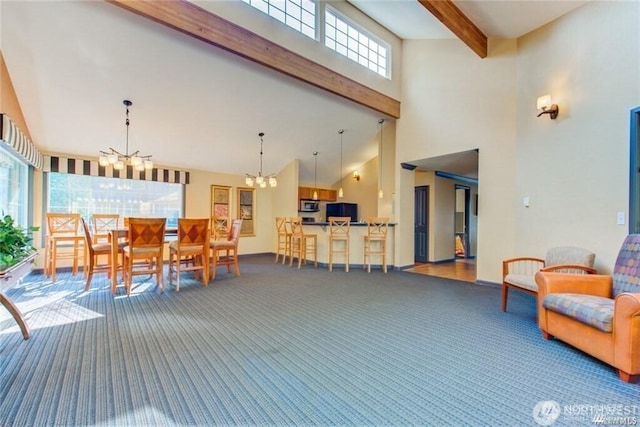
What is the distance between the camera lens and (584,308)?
2.19 m

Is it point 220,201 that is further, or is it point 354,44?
point 220,201

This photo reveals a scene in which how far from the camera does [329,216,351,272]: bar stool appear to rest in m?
5.95

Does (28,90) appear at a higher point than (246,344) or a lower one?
higher

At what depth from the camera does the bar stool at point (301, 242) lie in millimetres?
6355

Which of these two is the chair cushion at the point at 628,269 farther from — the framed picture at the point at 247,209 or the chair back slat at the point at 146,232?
the framed picture at the point at 247,209

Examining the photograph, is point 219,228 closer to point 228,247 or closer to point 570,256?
point 228,247

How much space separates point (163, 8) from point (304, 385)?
13.8 feet

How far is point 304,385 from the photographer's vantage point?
1.85 meters

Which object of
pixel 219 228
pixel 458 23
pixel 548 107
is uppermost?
pixel 458 23

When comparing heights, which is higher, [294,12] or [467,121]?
[294,12]

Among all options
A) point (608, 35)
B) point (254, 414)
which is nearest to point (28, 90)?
point (254, 414)

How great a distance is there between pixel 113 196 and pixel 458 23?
7160 mm

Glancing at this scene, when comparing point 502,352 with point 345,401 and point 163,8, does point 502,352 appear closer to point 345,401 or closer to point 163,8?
point 345,401

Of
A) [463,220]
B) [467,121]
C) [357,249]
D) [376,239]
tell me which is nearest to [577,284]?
[467,121]
